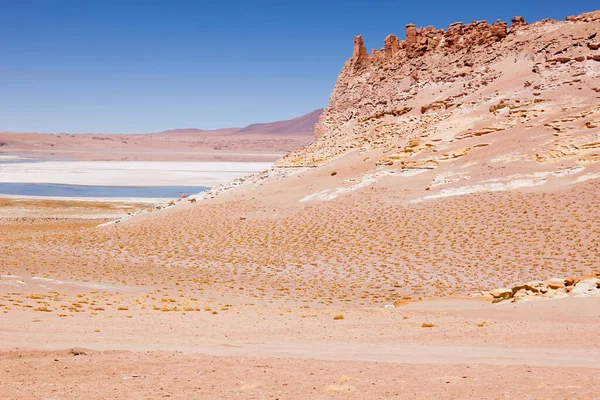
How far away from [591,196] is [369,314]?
1418cm

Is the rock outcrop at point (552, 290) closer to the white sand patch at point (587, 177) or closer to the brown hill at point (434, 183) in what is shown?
the brown hill at point (434, 183)

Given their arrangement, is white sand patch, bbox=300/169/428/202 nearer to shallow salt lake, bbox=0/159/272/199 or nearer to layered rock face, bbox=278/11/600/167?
layered rock face, bbox=278/11/600/167

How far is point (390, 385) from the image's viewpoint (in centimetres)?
689

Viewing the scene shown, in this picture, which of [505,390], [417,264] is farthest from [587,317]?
[417,264]

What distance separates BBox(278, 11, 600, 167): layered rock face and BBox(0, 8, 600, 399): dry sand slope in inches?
5.4

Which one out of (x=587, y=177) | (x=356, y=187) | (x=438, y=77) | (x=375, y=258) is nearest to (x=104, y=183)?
(x=438, y=77)

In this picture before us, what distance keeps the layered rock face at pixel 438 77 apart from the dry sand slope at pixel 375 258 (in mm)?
137

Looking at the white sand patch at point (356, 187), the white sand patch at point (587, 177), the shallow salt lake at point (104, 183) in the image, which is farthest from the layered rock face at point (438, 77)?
the shallow salt lake at point (104, 183)

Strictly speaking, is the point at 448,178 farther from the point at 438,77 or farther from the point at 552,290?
the point at 552,290

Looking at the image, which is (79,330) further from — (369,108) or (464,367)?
(369,108)

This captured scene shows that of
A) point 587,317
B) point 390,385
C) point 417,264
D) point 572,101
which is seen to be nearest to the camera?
point 390,385

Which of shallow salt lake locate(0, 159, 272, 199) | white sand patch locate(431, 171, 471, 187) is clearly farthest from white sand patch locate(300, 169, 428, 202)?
shallow salt lake locate(0, 159, 272, 199)

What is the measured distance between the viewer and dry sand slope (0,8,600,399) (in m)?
7.41

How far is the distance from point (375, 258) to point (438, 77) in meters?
22.1
